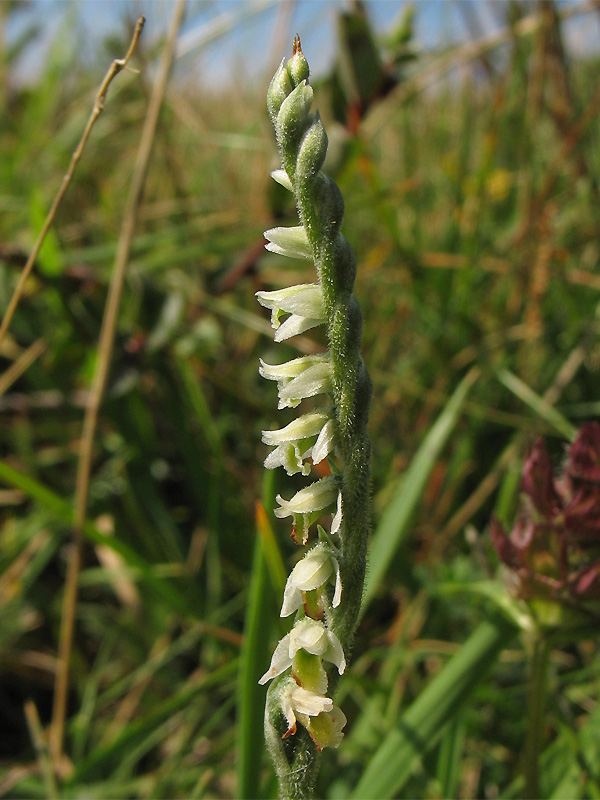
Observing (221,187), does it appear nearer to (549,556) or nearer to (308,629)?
(549,556)

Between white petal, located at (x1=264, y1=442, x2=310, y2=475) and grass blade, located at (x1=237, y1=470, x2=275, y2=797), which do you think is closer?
white petal, located at (x1=264, y1=442, x2=310, y2=475)

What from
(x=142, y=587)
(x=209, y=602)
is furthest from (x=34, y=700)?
(x=209, y=602)

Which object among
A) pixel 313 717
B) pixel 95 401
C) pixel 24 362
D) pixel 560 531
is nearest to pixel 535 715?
pixel 560 531

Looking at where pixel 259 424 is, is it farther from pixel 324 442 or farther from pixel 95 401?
pixel 324 442

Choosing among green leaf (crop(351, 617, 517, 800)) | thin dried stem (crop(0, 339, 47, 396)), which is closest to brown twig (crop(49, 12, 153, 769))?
thin dried stem (crop(0, 339, 47, 396))

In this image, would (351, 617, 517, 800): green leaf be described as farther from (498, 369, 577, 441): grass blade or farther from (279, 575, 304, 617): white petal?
(498, 369, 577, 441): grass blade

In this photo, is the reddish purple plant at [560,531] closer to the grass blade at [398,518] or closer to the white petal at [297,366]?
the grass blade at [398,518]
